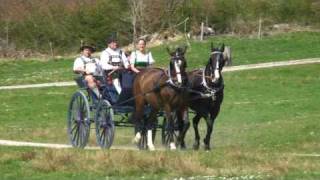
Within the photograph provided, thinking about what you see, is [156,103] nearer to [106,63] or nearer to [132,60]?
[132,60]

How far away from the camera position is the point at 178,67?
1747 centimetres

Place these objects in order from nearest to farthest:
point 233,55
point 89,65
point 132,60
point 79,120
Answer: point 132,60, point 89,65, point 79,120, point 233,55

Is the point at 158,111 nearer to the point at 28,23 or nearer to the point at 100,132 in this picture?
the point at 100,132

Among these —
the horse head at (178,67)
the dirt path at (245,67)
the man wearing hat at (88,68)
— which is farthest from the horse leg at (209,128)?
the dirt path at (245,67)

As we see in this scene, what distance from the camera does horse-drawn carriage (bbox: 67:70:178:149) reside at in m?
18.9

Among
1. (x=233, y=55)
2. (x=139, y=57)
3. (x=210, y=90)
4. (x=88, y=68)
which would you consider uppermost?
(x=139, y=57)

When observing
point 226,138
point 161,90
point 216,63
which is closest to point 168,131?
point 161,90

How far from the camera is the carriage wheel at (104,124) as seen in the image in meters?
18.7

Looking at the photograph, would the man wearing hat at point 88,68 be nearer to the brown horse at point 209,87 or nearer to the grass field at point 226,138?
the brown horse at point 209,87

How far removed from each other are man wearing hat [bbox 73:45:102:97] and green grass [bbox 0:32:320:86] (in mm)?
26352

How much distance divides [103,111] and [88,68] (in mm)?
1164

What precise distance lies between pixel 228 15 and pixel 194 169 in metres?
49.5

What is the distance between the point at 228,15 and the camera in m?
62.4

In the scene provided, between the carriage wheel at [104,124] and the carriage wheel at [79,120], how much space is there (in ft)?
0.99
